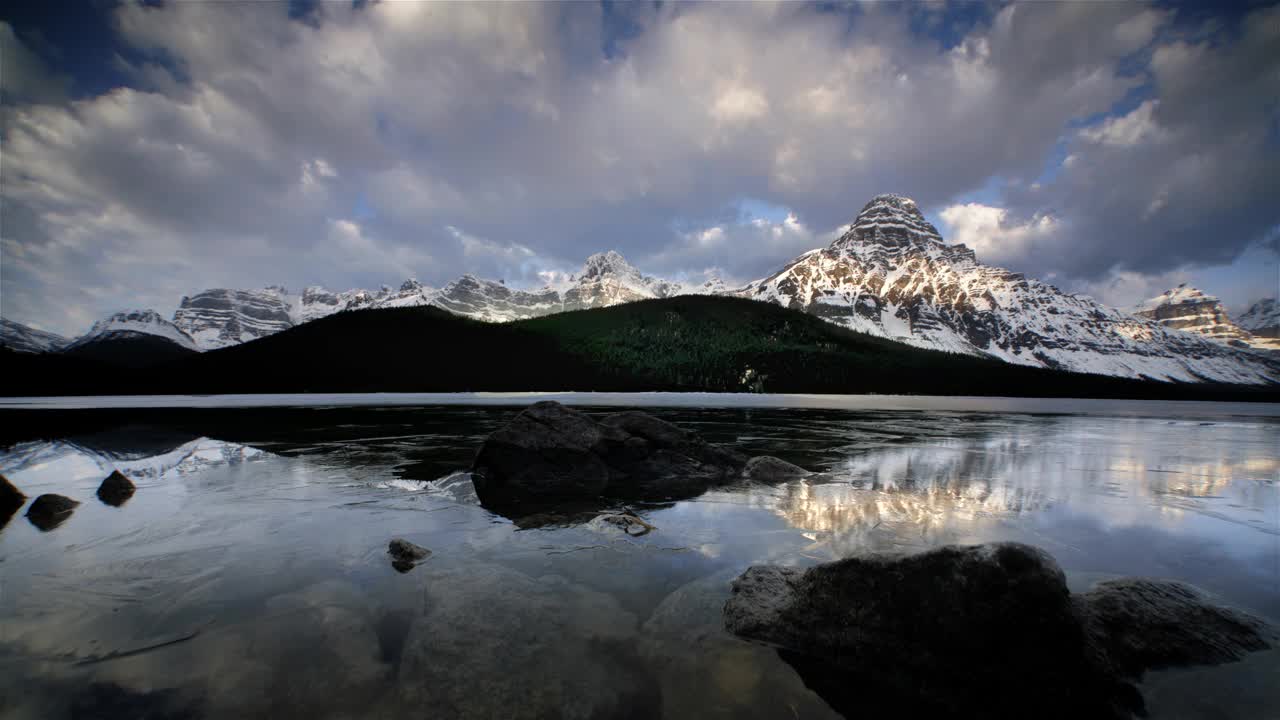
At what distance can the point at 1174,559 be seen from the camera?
12648mm

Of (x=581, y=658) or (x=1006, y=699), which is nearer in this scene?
(x=1006, y=699)

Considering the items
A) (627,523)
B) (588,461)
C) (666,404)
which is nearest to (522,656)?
(627,523)

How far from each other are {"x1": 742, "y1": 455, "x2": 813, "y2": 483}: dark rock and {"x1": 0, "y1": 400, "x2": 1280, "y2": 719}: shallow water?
64.8 inches

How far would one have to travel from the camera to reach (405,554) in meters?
12.3

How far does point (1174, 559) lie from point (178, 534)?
25588mm

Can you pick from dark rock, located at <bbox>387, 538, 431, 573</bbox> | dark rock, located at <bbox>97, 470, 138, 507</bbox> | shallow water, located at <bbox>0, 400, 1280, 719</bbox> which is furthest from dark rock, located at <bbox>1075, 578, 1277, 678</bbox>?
dark rock, located at <bbox>97, 470, 138, 507</bbox>

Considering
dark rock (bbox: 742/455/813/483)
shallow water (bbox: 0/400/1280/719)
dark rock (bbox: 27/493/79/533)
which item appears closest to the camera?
shallow water (bbox: 0/400/1280/719)

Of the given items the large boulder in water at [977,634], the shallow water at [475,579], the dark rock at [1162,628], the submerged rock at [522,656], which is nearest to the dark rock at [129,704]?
the shallow water at [475,579]

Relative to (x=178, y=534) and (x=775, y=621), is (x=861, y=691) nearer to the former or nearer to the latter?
(x=775, y=621)

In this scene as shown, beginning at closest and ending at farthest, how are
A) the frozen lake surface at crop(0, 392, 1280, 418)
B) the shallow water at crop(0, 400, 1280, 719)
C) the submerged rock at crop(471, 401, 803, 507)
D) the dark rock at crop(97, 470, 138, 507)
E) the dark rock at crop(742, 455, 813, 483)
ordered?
the shallow water at crop(0, 400, 1280, 719) → the dark rock at crop(97, 470, 138, 507) → the submerged rock at crop(471, 401, 803, 507) → the dark rock at crop(742, 455, 813, 483) → the frozen lake surface at crop(0, 392, 1280, 418)

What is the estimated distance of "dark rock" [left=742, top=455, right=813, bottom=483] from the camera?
22.9 meters

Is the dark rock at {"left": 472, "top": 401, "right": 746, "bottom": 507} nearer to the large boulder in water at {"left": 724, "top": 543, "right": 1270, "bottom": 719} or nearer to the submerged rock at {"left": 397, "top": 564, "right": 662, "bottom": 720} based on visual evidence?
the submerged rock at {"left": 397, "top": 564, "right": 662, "bottom": 720}

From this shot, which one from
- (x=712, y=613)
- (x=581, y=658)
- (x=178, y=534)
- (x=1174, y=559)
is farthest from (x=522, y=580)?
(x=1174, y=559)

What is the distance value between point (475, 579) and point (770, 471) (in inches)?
620
